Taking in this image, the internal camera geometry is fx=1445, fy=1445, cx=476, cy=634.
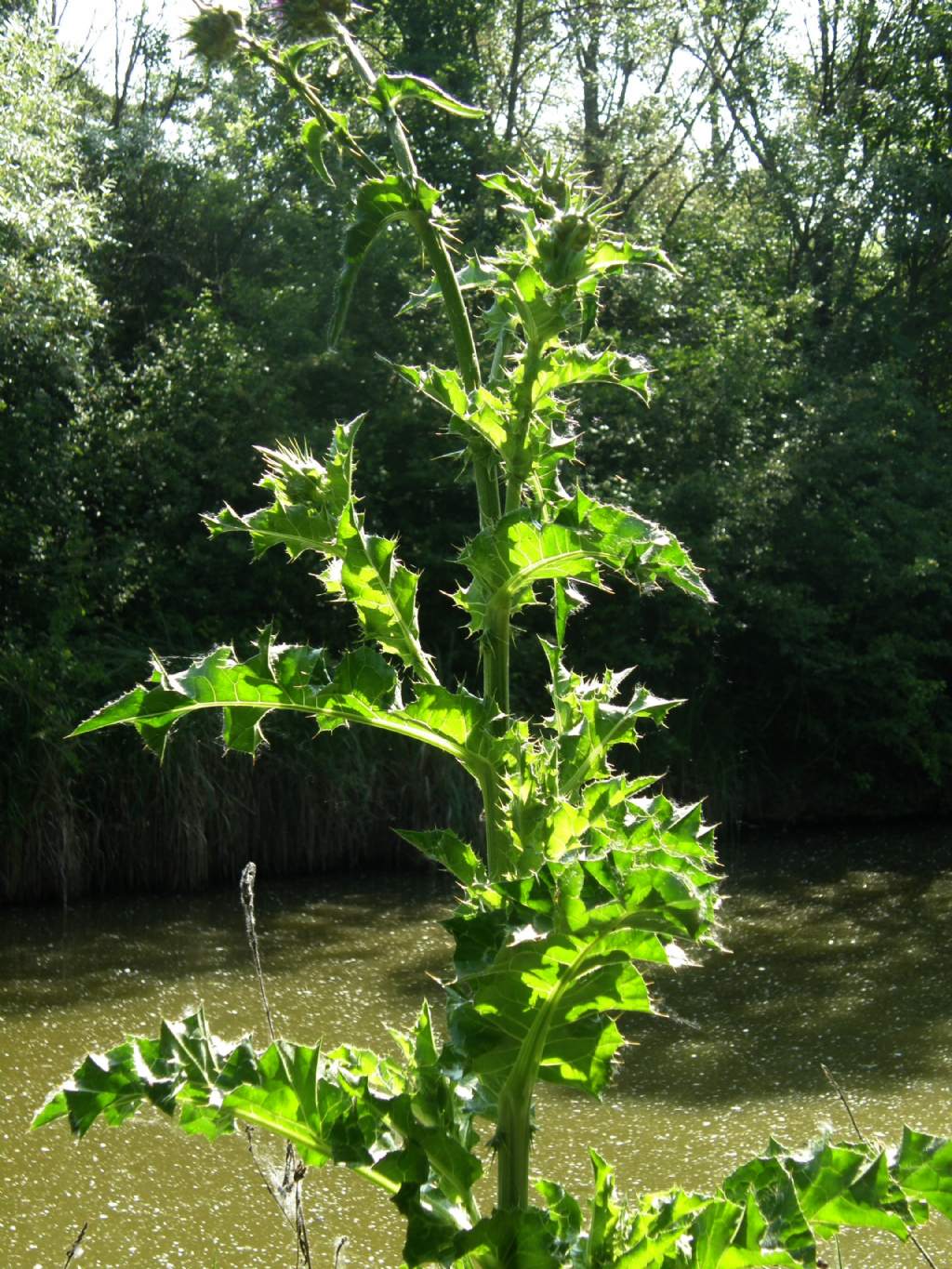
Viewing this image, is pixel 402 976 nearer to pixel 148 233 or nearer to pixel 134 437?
pixel 134 437

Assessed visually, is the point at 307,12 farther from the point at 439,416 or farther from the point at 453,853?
the point at 439,416

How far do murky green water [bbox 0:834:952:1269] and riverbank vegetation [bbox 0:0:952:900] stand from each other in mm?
1079

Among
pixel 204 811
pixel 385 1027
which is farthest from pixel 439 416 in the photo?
pixel 385 1027

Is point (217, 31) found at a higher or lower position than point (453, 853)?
higher

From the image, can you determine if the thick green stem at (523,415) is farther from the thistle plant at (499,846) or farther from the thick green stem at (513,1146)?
the thick green stem at (513,1146)

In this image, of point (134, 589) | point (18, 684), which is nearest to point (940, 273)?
point (134, 589)

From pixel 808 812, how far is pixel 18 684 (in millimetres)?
7183

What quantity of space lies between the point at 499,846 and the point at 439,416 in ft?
35.9

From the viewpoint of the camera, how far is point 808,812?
1324 centimetres

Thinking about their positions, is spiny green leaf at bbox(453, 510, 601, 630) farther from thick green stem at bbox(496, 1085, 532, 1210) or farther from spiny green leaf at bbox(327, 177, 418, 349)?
thick green stem at bbox(496, 1085, 532, 1210)

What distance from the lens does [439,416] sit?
39.8ft

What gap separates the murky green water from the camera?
4.62m

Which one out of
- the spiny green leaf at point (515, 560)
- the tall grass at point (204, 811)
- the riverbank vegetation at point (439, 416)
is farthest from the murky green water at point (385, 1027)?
the spiny green leaf at point (515, 560)

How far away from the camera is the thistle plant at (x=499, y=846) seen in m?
1.24
